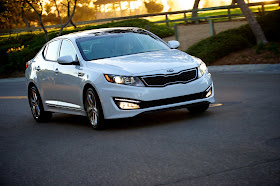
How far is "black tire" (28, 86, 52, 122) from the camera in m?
12.1

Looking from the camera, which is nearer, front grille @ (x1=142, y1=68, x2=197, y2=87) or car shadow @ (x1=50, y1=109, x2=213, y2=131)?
front grille @ (x1=142, y1=68, x2=197, y2=87)

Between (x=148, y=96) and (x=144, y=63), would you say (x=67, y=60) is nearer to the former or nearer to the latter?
(x=144, y=63)

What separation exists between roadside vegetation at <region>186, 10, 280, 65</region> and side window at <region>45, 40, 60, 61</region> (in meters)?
9.93

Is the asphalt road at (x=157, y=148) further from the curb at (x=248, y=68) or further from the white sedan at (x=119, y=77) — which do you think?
the curb at (x=248, y=68)

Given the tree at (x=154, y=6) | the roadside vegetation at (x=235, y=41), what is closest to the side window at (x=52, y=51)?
the roadside vegetation at (x=235, y=41)

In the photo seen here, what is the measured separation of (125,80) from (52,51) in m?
3.03

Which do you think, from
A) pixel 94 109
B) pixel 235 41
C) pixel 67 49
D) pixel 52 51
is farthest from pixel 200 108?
pixel 235 41

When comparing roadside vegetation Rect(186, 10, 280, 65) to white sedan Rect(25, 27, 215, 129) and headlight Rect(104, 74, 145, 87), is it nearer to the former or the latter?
white sedan Rect(25, 27, 215, 129)

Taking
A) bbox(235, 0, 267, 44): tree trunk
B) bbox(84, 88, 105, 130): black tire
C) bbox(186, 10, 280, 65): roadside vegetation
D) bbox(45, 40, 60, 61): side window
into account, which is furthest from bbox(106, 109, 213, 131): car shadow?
bbox(235, 0, 267, 44): tree trunk

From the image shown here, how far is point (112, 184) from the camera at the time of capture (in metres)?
6.05

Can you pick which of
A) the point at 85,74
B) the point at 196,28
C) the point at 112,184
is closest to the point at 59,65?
the point at 85,74

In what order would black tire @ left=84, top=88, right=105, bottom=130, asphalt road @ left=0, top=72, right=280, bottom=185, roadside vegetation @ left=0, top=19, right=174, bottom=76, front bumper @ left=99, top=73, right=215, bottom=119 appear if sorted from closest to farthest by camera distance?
1. asphalt road @ left=0, top=72, right=280, bottom=185
2. front bumper @ left=99, top=73, right=215, bottom=119
3. black tire @ left=84, top=88, right=105, bottom=130
4. roadside vegetation @ left=0, top=19, right=174, bottom=76

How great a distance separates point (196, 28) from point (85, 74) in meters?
25.1

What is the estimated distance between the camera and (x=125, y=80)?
9242 millimetres
